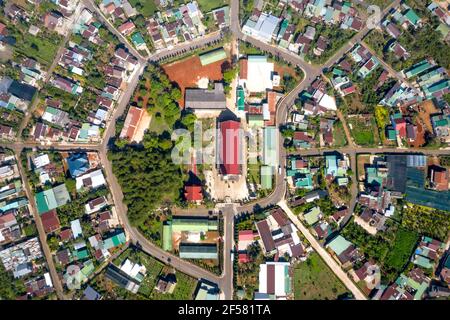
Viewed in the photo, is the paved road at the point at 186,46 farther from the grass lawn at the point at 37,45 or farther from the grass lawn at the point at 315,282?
the grass lawn at the point at 315,282

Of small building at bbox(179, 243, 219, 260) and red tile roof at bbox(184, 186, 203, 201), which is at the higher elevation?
red tile roof at bbox(184, 186, 203, 201)

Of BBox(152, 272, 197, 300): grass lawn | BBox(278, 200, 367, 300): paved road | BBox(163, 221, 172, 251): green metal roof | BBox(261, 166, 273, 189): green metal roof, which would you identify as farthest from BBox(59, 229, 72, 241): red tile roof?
BBox(278, 200, 367, 300): paved road

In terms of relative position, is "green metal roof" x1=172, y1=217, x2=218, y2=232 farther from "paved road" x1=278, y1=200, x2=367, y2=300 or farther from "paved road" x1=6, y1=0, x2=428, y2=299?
"paved road" x1=278, y1=200, x2=367, y2=300

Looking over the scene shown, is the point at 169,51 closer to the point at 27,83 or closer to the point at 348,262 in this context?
the point at 27,83

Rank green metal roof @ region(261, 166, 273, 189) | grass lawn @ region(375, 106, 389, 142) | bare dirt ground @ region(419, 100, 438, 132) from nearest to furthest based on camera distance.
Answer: green metal roof @ region(261, 166, 273, 189), grass lawn @ region(375, 106, 389, 142), bare dirt ground @ region(419, 100, 438, 132)

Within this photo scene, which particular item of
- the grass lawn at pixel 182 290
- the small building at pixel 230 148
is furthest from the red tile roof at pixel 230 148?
the grass lawn at pixel 182 290
